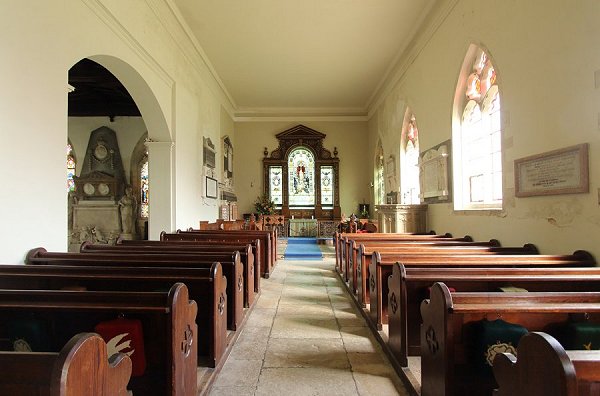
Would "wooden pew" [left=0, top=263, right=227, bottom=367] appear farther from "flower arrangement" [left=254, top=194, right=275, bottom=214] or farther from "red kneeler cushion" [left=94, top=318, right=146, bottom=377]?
"flower arrangement" [left=254, top=194, right=275, bottom=214]

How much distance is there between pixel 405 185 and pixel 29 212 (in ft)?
25.4

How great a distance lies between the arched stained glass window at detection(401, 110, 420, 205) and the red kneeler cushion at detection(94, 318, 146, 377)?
24.1ft

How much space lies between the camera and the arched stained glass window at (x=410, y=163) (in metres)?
8.44

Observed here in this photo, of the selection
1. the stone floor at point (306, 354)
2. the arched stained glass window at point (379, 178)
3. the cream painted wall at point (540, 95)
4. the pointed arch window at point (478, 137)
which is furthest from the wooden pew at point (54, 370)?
the arched stained glass window at point (379, 178)

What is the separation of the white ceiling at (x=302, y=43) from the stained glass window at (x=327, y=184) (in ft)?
9.06

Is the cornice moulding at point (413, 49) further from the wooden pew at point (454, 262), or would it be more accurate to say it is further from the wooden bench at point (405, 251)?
the wooden pew at point (454, 262)

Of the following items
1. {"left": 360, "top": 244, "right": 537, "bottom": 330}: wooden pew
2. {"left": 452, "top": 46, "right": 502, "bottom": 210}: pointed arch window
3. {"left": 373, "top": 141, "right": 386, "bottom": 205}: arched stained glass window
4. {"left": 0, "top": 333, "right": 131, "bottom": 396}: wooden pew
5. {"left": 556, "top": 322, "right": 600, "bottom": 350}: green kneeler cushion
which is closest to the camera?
{"left": 0, "top": 333, "right": 131, "bottom": 396}: wooden pew

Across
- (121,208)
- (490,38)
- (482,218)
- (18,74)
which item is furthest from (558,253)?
(121,208)

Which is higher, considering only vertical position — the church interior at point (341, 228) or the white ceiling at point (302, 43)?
the white ceiling at point (302, 43)

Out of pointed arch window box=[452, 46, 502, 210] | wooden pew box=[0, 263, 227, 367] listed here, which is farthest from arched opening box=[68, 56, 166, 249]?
pointed arch window box=[452, 46, 502, 210]

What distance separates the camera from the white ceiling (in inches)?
258

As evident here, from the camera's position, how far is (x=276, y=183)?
13469mm

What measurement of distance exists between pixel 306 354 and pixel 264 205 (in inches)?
400

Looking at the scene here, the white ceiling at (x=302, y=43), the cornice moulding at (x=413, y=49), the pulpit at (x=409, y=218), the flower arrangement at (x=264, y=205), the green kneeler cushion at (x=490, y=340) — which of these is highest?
the white ceiling at (x=302, y=43)
